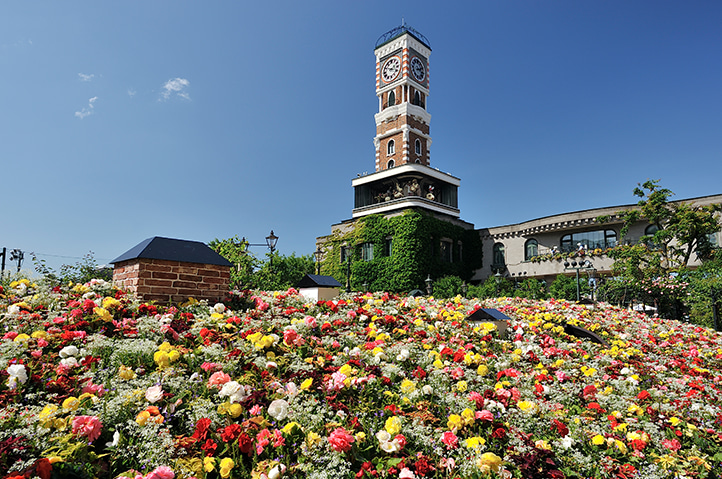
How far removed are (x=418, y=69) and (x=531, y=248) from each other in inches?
744

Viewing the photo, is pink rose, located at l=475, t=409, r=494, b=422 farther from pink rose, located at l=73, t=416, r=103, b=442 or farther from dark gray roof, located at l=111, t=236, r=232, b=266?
dark gray roof, located at l=111, t=236, r=232, b=266

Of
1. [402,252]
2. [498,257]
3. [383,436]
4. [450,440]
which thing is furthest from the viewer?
[498,257]

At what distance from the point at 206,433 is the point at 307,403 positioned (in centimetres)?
82

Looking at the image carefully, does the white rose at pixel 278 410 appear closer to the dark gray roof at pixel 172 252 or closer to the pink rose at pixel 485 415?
the pink rose at pixel 485 415

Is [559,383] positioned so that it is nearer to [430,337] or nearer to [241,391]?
[430,337]

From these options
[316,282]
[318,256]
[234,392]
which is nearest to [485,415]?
[234,392]

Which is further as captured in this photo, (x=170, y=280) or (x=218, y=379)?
(x=170, y=280)

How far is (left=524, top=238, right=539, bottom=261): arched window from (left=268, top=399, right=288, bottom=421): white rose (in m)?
30.4

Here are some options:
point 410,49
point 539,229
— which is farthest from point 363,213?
point 410,49

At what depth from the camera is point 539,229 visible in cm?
2988

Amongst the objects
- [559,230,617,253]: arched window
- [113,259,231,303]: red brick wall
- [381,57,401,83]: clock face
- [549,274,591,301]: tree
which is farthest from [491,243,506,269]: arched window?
[113,259,231,303]: red brick wall

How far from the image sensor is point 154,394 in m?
3.05

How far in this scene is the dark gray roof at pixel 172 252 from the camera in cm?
544

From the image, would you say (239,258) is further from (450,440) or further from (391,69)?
(391,69)
